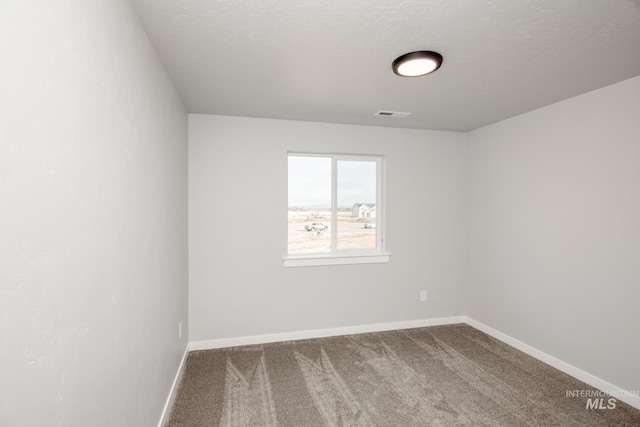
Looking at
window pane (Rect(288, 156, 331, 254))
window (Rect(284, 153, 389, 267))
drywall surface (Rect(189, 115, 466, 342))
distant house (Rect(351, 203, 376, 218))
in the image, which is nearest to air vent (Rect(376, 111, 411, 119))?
drywall surface (Rect(189, 115, 466, 342))

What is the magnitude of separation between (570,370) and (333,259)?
2350 millimetres

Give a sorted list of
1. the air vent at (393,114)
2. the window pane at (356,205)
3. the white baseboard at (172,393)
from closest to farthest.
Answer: the white baseboard at (172,393), the air vent at (393,114), the window pane at (356,205)

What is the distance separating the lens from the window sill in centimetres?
339

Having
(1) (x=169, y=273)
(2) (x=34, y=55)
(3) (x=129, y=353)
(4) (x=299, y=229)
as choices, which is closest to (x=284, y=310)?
(4) (x=299, y=229)

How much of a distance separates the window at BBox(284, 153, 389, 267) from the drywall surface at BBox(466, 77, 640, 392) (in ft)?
4.21

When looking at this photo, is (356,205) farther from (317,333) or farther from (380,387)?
(380,387)

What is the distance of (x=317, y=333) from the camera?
136 inches

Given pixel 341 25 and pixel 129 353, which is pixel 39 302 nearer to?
pixel 129 353

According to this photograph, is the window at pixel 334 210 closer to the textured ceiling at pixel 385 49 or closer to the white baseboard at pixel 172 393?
the textured ceiling at pixel 385 49

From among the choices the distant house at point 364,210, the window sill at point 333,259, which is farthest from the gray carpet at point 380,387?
the distant house at point 364,210

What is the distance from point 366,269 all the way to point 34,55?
3.29 m

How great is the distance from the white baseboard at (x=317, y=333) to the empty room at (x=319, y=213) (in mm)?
22

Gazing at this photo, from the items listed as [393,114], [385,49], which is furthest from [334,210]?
[385,49]

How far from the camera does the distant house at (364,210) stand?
371 centimetres
